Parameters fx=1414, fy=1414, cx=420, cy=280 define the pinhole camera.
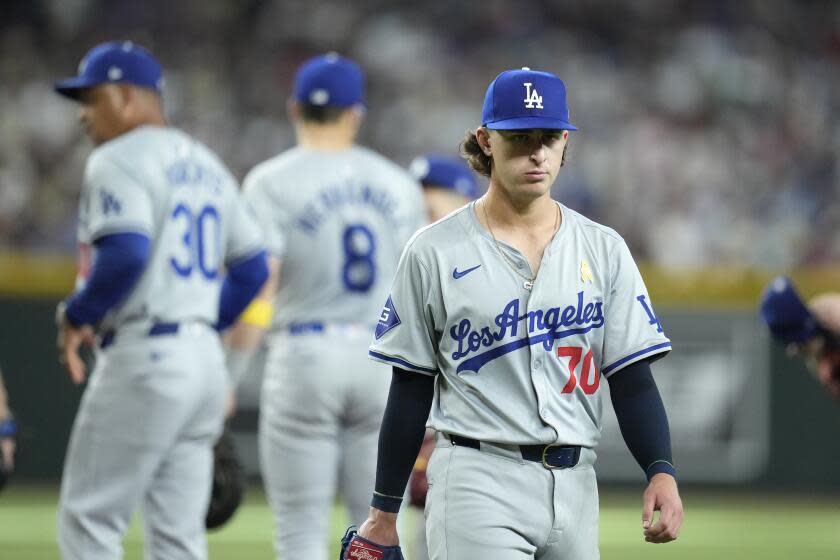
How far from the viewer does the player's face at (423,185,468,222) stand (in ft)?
20.8

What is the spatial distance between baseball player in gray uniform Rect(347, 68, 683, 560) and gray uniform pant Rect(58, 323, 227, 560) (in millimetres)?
1602

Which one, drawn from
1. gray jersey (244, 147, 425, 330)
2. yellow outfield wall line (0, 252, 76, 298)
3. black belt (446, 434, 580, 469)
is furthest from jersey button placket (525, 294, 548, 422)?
yellow outfield wall line (0, 252, 76, 298)

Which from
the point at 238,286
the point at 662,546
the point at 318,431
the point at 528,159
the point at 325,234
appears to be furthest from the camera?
the point at 662,546

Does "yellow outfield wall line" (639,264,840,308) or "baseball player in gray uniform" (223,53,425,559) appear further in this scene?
"yellow outfield wall line" (639,264,840,308)

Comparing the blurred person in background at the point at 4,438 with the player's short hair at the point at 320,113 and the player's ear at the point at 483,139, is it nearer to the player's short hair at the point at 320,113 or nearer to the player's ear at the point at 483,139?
the player's short hair at the point at 320,113

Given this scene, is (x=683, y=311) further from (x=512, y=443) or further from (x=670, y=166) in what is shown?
(x=512, y=443)

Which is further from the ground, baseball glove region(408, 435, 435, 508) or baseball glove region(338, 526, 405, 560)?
baseball glove region(338, 526, 405, 560)

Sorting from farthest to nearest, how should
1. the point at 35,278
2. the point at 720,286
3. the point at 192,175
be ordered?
the point at 720,286 → the point at 35,278 → the point at 192,175

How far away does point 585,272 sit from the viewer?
3.44 metres

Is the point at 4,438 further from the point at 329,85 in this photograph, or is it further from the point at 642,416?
the point at 642,416

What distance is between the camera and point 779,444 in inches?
400

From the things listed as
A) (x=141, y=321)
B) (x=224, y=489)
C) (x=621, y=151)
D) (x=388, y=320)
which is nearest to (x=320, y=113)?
(x=141, y=321)

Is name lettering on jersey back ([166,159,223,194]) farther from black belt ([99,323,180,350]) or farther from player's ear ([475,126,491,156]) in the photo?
player's ear ([475,126,491,156])

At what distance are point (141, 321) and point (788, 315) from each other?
2.25 meters
